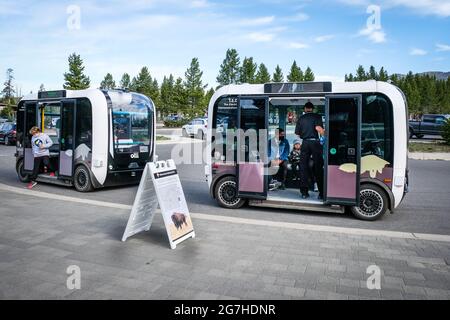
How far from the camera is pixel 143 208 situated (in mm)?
5934

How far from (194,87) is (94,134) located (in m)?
48.4

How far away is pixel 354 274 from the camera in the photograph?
14.9ft

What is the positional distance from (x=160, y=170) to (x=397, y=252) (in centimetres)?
350

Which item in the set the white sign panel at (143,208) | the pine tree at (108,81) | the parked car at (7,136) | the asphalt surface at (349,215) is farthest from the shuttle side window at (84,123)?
the pine tree at (108,81)

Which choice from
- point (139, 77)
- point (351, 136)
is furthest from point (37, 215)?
point (139, 77)

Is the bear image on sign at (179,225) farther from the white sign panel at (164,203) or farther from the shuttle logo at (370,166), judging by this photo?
the shuttle logo at (370,166)

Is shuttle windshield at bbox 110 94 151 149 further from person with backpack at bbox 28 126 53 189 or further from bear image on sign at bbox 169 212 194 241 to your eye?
bear image on sign at bbox 169 212 194 241

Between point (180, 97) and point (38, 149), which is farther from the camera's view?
point (180, 97)

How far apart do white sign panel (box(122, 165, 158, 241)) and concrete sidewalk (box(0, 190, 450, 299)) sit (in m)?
0.16

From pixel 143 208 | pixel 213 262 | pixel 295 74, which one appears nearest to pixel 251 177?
pixel 143 208

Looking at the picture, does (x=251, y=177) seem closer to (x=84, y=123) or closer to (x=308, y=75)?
(x=84, y=123)

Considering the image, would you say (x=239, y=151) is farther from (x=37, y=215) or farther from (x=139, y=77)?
(x=139, y=77)

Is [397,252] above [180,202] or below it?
below

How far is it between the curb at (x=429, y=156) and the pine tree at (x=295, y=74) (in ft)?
128
